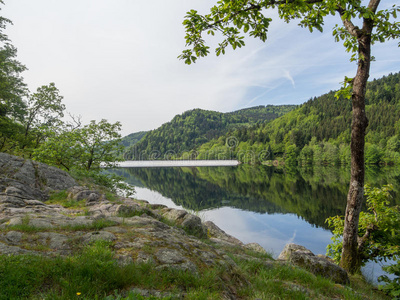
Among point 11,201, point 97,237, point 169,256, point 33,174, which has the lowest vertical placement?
point 169,256

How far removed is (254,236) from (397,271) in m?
20.1

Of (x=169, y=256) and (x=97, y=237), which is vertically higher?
(x=97, y=237)

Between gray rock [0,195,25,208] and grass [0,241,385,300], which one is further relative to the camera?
gray rock [0,195,25,208]

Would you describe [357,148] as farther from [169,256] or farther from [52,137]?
[52,137]

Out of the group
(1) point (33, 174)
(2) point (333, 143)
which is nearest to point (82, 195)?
(1) point (33, 174)

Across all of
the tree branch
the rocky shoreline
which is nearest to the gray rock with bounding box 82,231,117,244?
the rocky shoreline

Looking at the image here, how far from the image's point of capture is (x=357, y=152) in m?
7.13

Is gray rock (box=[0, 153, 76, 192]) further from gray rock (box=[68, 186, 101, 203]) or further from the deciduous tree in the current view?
the deciduous tree

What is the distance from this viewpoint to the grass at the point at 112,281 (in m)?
2.93

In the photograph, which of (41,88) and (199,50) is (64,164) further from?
(199,50)

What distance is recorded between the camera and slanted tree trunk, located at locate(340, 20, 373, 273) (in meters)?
6.72

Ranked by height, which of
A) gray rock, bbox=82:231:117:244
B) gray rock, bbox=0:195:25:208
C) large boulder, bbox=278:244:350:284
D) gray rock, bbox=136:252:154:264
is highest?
gray rock, bbox=0:195:25:208

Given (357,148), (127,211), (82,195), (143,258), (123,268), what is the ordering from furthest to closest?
(82,195), (127,211), (357,148), (143,258), (123,268)

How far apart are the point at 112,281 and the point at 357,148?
7.77 metres
